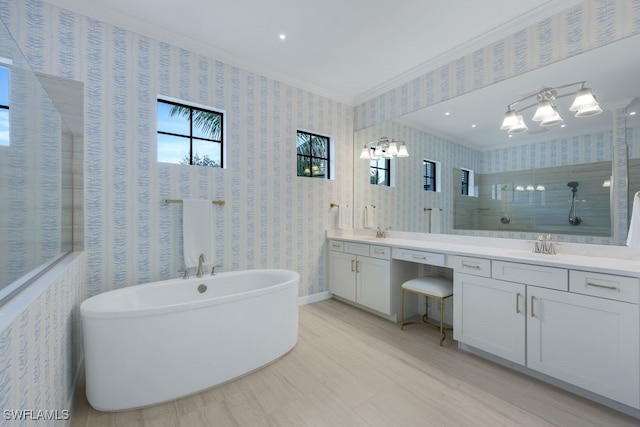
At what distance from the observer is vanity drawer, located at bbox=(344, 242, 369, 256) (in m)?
3.16

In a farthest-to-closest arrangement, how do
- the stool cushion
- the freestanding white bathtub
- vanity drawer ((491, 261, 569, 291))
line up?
the stool cushion, vanity drawer ((491, 261, 569, 291)), the freestanding white bathtub

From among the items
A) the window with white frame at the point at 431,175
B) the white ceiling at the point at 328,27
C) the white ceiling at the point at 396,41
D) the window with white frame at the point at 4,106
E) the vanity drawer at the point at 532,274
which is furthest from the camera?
the window with white frame at the point at 431,175

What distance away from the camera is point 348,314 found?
319 cm

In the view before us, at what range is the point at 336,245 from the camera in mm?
3609

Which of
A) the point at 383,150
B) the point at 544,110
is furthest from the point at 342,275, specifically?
the point at 544,110

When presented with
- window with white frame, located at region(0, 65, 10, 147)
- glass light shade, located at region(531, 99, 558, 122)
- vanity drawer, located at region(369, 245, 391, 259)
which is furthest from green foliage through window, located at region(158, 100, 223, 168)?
glass light shade, located at region(531, 99, 558, 122)

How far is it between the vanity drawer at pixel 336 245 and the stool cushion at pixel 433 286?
3.46 feet

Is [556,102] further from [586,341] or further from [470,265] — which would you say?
[586,341]

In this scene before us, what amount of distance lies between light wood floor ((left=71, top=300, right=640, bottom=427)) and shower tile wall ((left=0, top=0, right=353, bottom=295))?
118 centimetres

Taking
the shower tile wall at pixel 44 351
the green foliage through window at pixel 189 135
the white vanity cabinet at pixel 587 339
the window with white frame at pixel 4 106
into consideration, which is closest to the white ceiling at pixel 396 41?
the green foliage through window at pixel 189 135

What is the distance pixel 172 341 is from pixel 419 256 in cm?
216

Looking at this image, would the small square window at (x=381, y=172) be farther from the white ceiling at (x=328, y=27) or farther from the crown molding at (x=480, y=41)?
the white ceiling at (x=328, y=27)

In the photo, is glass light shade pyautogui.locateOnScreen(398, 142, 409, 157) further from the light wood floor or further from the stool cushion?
the light wood floor

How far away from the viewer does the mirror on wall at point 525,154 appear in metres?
1.93
